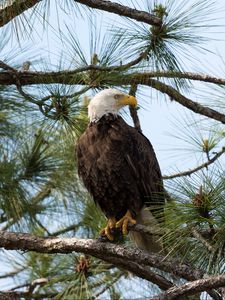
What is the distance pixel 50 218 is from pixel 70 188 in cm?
30

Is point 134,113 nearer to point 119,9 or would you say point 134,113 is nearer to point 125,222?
point 125,222

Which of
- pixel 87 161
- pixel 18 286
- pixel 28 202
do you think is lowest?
pixel 18 286

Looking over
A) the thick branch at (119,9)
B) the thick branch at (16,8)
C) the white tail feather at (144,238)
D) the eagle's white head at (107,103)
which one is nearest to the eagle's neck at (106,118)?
the eagle's white head at (107,103)

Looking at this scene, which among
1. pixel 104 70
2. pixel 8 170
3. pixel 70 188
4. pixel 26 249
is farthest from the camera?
pixel 70 188

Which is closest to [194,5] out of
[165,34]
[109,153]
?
[165,34]

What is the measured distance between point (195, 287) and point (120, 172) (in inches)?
52.7

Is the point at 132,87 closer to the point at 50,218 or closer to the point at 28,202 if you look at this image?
the point at 28,202

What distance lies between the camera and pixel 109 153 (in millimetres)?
3924

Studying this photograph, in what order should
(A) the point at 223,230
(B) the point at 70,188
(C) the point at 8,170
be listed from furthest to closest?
(B) the point at 70,188
(C) the point at 8,170
(A) the point at 223,230

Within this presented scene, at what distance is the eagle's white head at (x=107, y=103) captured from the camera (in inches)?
164

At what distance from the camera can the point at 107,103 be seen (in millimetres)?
4184

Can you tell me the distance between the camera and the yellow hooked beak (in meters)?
4.15

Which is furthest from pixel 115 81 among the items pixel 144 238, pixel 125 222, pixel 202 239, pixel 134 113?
pixel 202 239

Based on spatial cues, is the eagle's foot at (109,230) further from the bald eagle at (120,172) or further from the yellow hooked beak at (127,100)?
the yellow hooked beak at (127,100)
